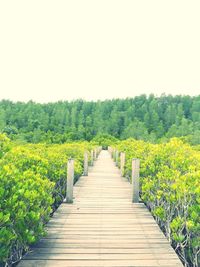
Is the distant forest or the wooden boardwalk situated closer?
the wooden boardwalk

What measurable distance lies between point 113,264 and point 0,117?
100m

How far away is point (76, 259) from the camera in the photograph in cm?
498

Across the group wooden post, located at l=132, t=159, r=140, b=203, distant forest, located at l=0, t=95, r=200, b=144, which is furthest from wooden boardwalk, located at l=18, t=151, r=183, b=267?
distant forest, located at l=0, t=95, r=200, b=144

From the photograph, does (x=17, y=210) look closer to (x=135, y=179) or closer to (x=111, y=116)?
(x=135, y=179)

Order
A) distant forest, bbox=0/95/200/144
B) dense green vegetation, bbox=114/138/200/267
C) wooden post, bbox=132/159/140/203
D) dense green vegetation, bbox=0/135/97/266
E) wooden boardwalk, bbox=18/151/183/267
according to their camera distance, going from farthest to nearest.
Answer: distant forest, bbox=0/95/200/144
wooden post, bbox=132/159/140/203
dense green vegetation, bbox=114/138/200/267
wooden boardwalk, bbox=18/151/183/267
dense green vegetation, bbox=0/135/97/266

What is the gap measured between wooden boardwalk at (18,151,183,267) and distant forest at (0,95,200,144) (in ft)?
266

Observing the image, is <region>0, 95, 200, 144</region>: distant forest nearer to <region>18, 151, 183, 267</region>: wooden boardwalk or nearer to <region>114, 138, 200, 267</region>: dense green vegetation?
<region>114, 138, 200, 267</region>: dense green vegetation

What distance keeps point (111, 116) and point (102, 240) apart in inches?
4148

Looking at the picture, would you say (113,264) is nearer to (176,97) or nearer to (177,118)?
(177,118)

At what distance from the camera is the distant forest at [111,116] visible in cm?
9825

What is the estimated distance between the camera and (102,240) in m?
5.89

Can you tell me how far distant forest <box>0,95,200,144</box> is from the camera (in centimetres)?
9825

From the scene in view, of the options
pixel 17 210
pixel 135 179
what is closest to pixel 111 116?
pixel 135 179

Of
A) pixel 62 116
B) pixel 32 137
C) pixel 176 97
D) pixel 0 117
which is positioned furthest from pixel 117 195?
pixel 176 97
